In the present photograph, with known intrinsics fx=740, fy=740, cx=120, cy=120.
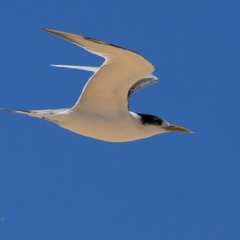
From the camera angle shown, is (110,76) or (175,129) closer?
(110,76)

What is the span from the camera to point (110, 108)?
9414 millimetres

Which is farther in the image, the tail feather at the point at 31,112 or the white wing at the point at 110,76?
the tail feather at the point at 31,112

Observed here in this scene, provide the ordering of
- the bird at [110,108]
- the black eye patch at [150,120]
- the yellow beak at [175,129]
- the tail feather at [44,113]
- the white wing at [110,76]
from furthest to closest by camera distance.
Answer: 1. the yellow beak at [175,129]
2. the black eye patch at [150,120]
3. the tail feather at [44,113]
4. the bird at [110,108]
5. the white wing at [110,76]

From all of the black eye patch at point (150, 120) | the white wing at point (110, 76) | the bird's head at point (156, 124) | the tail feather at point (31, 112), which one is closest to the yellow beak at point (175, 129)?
the bird's head at point (156, 124)

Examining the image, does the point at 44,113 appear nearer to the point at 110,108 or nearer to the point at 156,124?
the point at 110,108

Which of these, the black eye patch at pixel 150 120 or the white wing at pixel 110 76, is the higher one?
the white wing at pixel 110 76

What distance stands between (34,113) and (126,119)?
1.34 meters

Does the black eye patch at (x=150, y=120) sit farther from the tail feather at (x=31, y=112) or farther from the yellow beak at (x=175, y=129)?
the tail feather at (x=31, y=112)

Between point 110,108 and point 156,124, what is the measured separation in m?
0.95

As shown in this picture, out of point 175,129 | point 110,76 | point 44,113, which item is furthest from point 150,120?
point 44,113

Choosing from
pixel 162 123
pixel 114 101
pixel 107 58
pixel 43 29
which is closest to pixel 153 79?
pixel 162 123

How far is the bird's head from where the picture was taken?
9.95m

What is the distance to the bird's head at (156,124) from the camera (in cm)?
995

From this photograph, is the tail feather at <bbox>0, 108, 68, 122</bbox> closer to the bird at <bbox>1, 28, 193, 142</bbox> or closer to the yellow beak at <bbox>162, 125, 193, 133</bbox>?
the bird at <bbox>1, 28, 193, 142</bbox>
